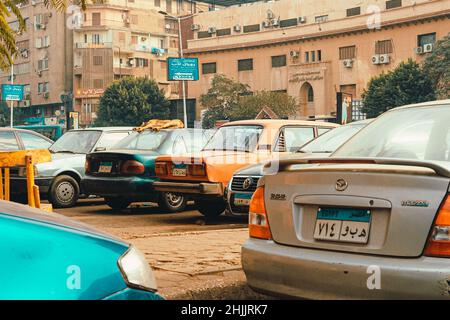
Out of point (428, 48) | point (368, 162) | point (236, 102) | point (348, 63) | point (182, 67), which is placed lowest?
point (368, 162)

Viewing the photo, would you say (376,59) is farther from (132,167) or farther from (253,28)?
(132,167)

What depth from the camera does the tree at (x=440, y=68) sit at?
208ft

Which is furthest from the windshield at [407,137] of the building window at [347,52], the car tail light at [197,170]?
the building window at [347,52]

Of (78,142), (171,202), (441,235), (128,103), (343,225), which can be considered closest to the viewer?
(441,235)

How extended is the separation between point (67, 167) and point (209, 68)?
8371 cm

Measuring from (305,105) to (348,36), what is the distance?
9.30 meters

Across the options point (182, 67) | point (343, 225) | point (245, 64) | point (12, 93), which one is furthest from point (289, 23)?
point (343, 225)

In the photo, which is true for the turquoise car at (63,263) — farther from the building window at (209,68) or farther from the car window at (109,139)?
the building window at (209,68)

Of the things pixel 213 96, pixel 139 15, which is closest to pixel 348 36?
pixel 213 96

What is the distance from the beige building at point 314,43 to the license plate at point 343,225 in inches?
2767

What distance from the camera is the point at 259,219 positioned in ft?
13.9

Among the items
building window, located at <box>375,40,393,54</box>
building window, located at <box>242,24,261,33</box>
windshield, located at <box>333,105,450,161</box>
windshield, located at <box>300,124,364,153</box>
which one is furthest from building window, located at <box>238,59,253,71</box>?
windshield, located at <box>333,105,450,161</box>

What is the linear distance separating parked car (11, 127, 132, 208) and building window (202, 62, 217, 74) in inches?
3209
